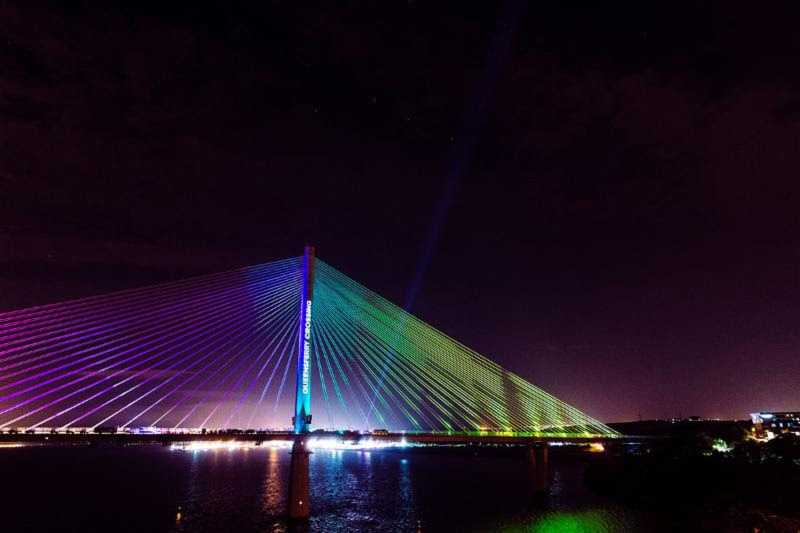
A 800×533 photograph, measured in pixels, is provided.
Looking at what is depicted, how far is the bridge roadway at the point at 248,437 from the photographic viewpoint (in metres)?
30.7

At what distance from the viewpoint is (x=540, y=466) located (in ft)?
170

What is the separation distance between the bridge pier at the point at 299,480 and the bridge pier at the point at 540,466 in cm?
2431

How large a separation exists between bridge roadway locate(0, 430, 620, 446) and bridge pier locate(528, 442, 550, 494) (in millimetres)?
1363

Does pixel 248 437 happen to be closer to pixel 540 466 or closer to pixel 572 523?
pixel 572 523

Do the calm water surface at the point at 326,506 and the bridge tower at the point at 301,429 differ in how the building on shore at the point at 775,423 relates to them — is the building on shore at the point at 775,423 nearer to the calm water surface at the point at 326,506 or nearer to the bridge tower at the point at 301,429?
the calm water surface at the point at 326,506

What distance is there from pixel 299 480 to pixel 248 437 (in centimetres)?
521

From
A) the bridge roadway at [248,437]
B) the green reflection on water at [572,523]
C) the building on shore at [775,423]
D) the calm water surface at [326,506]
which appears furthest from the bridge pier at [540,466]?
the building on shore at [775,423]

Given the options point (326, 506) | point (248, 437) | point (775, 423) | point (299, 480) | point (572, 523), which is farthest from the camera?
point (775, 423)

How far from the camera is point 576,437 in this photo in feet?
160

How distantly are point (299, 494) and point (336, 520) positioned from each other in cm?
380

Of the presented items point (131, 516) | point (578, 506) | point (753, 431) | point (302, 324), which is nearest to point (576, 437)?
point (578, 506)

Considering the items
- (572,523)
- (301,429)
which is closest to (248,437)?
(301,429)

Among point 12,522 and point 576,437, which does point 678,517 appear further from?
point 12,522

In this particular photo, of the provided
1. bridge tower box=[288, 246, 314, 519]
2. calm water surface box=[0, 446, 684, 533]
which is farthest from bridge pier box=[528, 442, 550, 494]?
bridge tower box=[288, 246, 314, 519]
